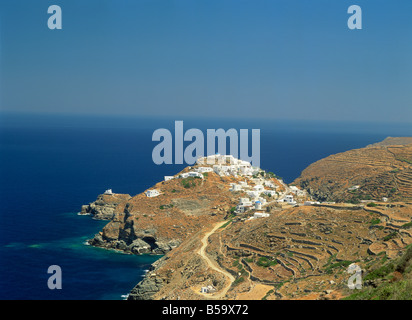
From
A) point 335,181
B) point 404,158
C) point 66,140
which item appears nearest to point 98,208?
point 335,181

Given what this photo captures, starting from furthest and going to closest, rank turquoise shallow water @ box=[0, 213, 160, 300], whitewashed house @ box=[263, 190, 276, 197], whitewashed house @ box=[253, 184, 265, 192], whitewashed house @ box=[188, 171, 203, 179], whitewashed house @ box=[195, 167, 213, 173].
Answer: whitewashed house @ box=[195, 167, 213, 173] < whitewashed house @ box=[188, 171, 203, 179] < whitewashed house @ box=[253, 184, 265, 192] < whitewashed house @ box=[263, 190, 276, 197] < turquoise shallow water @ box=[0, 213, 160, 300]

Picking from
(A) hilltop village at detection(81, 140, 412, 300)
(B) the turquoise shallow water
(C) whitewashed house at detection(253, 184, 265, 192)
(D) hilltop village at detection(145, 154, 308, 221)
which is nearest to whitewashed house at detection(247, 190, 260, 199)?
(D) hilltop village at detection(145, 154, 308, 221)

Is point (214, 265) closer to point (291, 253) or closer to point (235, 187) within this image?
point (291, 253)

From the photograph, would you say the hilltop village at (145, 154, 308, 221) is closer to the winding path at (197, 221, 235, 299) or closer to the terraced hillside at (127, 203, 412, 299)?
the winding path at (197, 221, 235, 299)

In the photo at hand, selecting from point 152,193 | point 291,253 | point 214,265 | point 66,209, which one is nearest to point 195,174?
point 152,193

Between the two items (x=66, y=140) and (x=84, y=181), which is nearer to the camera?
(x=84, y=181)

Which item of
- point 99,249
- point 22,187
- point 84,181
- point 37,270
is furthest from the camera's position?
point 84,181

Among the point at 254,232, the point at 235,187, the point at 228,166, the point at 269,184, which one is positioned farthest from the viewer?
the point at 228,166
